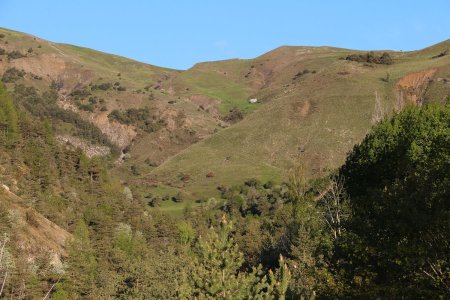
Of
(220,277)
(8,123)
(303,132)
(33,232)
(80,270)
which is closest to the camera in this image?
(220,277)

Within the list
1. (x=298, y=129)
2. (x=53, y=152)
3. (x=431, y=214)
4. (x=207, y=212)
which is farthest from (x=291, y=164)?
(x=431, y=214)

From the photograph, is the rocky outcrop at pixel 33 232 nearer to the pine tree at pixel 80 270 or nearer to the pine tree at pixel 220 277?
the pine tree at pixel 80 270

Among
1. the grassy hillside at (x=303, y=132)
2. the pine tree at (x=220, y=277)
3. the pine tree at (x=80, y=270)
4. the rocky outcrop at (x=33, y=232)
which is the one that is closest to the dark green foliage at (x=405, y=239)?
the pine tree at (x=220, y=277)

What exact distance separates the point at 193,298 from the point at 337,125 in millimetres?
126174

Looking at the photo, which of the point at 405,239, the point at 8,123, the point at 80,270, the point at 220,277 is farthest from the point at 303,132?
the point at 405,239

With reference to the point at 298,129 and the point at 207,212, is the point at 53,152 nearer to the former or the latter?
the point at 207,212

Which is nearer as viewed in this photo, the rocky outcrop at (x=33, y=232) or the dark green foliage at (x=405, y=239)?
the dark green foliage at (x=405, y=239)

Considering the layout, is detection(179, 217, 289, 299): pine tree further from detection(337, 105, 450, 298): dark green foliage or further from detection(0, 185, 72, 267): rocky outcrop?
detection(0, 185, 72, 267): rocky outcrop

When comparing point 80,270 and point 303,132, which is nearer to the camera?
point 80,270

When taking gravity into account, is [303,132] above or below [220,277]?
below

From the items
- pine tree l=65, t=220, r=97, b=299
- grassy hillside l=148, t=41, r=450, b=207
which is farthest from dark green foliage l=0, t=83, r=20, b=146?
grassy hillside l=148, t=41, r=450, b=207

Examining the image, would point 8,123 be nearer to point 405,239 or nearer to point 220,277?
point 220,277

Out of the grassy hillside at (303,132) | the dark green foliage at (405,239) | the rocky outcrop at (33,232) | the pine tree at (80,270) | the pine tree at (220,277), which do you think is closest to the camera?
the dark green foliage at (405,239)

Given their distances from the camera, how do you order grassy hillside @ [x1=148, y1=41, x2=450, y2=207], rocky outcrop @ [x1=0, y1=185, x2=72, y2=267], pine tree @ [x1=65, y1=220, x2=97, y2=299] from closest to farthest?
pine tree @ [x1=65, y1=220, x2=97, y2=299]
rocky outcrop @ [x1=0, y1=185, x2=72, y2=267]
grassy hillside @ [x1=148, y1=41, x2=450, y2=207]
